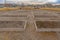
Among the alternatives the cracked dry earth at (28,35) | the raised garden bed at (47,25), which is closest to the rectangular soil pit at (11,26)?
the cracked dry earth at (28,35)

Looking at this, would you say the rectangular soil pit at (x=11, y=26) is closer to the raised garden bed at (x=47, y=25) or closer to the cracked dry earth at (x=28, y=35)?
the cracked dry earth at (x=28, y=35)

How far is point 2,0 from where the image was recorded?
14.5 ft

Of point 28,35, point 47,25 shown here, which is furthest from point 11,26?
point 47,25

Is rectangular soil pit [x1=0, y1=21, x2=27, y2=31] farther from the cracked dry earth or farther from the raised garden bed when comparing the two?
the raised garden bed

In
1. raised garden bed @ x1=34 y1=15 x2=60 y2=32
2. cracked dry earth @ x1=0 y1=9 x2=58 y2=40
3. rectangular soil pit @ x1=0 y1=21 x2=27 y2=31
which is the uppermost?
raised garden bed @ x1=34 y1=15 x2=60 y2=32

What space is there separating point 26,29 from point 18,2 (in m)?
2.42

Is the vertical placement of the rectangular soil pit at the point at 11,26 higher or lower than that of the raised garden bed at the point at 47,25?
lower

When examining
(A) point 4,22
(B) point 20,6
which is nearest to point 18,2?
(B) point 20,6

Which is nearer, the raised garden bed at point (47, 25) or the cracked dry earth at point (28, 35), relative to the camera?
the cracked dry earth at point (28, 35)

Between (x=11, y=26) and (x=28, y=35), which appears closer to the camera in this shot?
(x=28, y=35)

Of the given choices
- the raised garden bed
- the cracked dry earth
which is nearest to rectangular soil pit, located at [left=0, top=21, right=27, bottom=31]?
the cracked dry earth

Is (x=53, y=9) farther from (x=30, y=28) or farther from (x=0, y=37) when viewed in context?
(x=0, y=37)

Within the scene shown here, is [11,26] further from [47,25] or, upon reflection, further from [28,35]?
[47,25]

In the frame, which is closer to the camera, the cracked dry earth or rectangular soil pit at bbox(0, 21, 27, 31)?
the cracked dry earth
